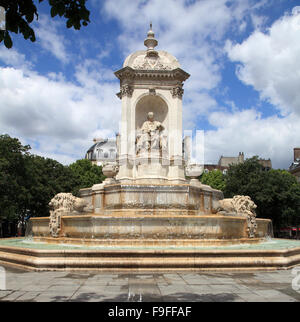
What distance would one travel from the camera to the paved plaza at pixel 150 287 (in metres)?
6.90

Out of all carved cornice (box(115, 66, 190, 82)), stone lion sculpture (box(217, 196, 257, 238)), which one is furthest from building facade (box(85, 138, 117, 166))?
stone lion sculpture (box(217, 196, 257, 238))

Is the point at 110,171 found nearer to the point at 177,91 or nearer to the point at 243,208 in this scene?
the point at 177,91

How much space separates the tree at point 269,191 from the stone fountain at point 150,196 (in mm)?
26869

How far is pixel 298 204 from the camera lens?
153ft

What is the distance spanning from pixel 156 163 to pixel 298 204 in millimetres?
33430

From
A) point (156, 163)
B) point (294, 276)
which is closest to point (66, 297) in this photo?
point (294, 276)

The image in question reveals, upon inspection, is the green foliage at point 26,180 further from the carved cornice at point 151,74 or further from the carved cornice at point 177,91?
the carved cornice at point 177,91

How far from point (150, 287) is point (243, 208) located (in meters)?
10.5

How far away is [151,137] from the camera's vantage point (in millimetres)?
21375

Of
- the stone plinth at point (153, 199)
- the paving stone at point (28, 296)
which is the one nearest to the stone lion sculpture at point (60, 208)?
the stone plinth at point (153, 199)

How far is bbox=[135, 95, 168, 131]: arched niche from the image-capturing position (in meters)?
22.6
